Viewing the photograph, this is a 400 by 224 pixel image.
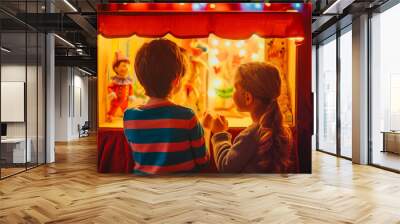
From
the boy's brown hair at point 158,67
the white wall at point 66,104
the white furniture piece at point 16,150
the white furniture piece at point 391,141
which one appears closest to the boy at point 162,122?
the boy's brown hair at point 158,67

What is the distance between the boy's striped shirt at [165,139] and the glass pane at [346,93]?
4.36 m

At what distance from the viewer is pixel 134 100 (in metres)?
7.39

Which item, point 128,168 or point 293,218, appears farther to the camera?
point 128,168

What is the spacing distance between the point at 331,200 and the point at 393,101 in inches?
170

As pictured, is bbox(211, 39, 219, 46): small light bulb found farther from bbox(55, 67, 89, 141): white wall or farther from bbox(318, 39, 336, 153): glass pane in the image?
bbox(55, 67, 89, 141): white wall

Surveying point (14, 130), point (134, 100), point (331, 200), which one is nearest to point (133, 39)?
point (134, 100)

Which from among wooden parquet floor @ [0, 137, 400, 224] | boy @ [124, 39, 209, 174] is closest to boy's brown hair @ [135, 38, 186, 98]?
boy @ [124, 39, 209, 174]

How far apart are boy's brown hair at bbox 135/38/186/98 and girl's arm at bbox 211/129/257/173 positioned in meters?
1.42

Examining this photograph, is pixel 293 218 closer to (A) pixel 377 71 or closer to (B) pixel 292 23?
(B) pixel 292 23

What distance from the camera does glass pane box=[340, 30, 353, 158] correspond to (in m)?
9.58

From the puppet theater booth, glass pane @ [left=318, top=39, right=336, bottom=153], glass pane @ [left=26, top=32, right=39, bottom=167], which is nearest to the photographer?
the puppet theater booth

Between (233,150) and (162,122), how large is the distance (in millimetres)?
1508

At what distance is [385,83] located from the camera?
851cm

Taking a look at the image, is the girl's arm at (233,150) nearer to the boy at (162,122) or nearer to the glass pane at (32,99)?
the boy at (162,122)
